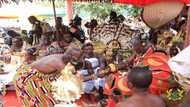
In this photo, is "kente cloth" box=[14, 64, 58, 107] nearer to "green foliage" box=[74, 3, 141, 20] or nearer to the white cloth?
the white cloth

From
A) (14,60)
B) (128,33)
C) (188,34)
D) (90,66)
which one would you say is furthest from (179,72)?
(14,60)

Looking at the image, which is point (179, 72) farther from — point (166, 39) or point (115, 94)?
point (166, 39)

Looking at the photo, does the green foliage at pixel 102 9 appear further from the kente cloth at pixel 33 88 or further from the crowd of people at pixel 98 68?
the kente cloth at pixel 33 88

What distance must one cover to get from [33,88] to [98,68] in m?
0.70

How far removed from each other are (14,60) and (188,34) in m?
3.46

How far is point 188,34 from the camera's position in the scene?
2754 millimetres

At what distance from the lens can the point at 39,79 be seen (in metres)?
3.35

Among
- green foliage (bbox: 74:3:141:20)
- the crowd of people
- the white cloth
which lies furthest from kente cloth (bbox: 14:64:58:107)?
green foliage (bbox: 74:3:141:20)

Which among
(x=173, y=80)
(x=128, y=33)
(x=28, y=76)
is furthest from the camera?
(x=128, y=33)

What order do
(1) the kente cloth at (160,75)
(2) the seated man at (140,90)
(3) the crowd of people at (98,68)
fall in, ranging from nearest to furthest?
(2) the seated man at (140,90)
(3) the crowd of people at (98,68)
(1) the kente cloth at (160,75)

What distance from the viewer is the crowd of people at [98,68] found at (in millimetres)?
2336

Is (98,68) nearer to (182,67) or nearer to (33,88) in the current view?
(33,88)

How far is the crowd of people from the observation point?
92.0 inches

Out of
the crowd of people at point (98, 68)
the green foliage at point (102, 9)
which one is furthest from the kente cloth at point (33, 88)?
the green foliage at point (102, 9)
